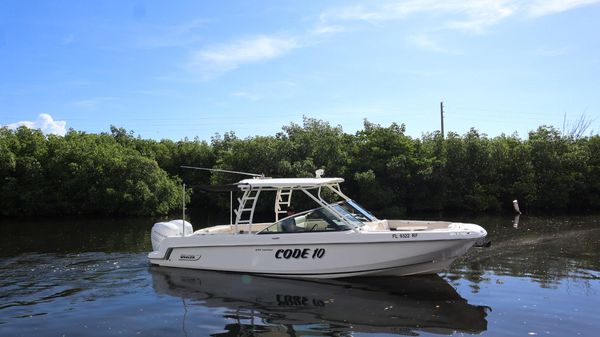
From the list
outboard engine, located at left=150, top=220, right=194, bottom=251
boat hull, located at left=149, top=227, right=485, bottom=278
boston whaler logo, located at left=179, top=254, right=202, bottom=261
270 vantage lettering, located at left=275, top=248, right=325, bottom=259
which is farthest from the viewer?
outboard engine, located at left=150, top=220, right=194, bottom=251

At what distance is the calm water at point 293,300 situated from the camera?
8523mm

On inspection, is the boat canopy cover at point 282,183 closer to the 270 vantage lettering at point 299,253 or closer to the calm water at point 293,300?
the 270 vantage lettering at point 299,253

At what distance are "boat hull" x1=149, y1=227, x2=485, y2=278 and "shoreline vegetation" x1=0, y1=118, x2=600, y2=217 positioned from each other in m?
21.7

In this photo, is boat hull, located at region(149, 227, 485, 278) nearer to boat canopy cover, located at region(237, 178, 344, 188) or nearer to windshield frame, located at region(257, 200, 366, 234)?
windshield frame, located at region(257, 200, 366, 234)

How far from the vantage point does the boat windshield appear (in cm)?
1166

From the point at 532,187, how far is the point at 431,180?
7.28m

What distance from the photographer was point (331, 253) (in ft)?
37.9

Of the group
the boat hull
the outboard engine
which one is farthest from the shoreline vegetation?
the boat hull

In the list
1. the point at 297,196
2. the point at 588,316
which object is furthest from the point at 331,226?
the point at 297,196

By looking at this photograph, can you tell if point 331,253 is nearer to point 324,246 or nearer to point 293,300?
point 324,246

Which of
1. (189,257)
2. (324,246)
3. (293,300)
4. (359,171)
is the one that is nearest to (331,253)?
(324,246)

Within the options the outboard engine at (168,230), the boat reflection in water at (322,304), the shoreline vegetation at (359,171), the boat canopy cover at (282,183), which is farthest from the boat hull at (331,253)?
the shoreline vegetation at (359,171)

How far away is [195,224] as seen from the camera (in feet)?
93.8

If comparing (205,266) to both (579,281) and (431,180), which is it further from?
(431,180)
